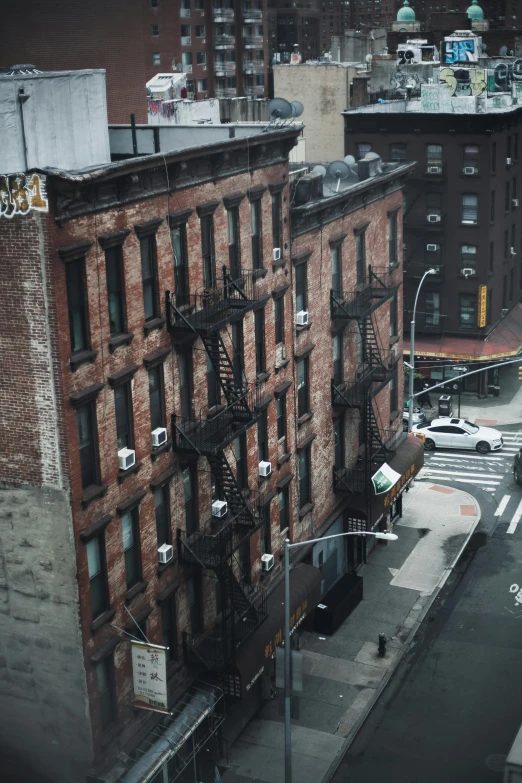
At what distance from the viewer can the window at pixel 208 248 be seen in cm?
3157

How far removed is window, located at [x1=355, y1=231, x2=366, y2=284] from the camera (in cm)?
4400

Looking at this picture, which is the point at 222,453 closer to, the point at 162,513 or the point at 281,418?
the point at 162,513

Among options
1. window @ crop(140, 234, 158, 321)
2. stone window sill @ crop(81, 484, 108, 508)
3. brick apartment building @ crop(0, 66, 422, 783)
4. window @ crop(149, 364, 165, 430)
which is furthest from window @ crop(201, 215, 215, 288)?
stone window sill @ crop(81, 484, 108, 508)

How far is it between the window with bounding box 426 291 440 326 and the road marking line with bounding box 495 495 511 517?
18753 millimetres

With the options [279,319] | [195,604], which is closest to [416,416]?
[279,319]

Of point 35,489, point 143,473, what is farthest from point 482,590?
point 35,489

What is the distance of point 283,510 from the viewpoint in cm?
3878

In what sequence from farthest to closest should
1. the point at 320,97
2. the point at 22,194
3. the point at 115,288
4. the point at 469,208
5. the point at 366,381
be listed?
the point at 320,97
the point at 469,208
the point at 366,381
the point at 115,288
the point at 22,194

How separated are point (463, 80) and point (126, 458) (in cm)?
5240

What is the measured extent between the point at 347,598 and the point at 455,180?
35.1 meters

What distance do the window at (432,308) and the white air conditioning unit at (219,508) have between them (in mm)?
40627

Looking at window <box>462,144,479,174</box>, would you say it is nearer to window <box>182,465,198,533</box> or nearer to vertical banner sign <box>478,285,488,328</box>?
vertical banner sign <box>478,285,488,328</box>

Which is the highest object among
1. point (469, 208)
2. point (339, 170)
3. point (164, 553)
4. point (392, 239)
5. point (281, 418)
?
Result: point (339, 170)

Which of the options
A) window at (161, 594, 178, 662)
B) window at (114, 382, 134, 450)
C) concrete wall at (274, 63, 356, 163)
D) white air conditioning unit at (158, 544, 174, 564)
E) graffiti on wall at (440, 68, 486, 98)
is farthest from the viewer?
concrete wall at (274, 63, 356, 163)
